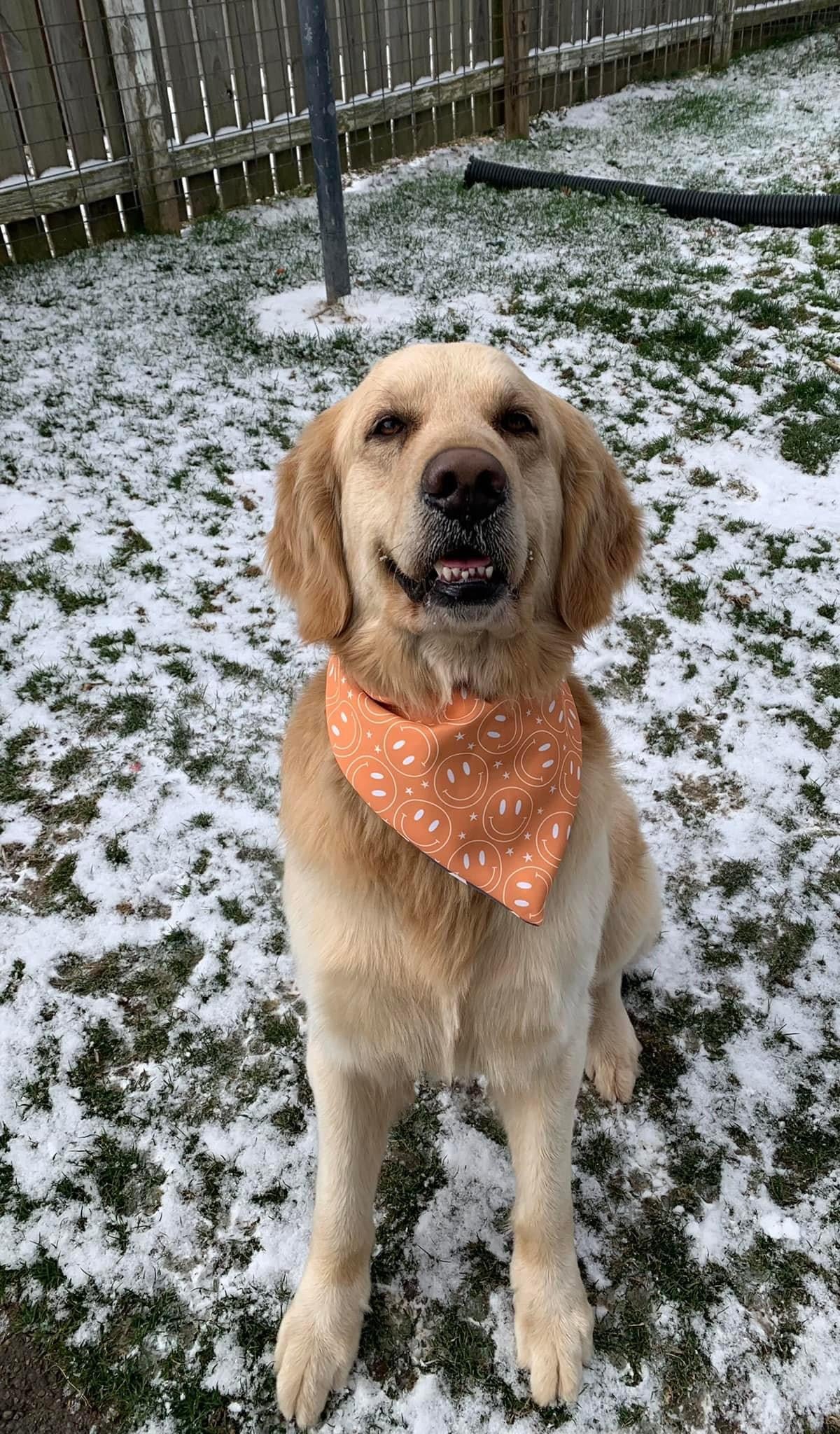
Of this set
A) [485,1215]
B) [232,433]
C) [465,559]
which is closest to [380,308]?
[232,433]

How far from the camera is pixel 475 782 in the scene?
167cm

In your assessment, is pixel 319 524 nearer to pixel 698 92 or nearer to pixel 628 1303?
pixel 628 1303

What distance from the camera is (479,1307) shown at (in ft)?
6.05

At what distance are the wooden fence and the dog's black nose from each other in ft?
18.0

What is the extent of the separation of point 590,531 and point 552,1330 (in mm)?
1605

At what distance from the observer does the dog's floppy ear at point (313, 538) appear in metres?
1.76

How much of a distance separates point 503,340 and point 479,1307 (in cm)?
469

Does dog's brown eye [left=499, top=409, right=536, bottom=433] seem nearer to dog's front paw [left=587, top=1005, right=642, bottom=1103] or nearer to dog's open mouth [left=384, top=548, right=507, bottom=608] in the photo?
dog's open mouth [left=384, top=548, right=507, bottom=608]

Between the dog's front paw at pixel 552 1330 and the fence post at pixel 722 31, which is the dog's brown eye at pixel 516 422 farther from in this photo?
the fence post at pixel 722 31

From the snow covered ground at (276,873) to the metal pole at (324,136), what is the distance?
362 millimetres

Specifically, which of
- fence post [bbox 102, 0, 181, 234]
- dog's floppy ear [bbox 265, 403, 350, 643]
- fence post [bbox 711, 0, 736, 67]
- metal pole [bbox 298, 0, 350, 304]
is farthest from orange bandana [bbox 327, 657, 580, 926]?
fence post [bbox 711, 0, 736, 67]

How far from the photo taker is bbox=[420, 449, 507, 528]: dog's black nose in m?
1.45

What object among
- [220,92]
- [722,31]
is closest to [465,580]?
[220,92]

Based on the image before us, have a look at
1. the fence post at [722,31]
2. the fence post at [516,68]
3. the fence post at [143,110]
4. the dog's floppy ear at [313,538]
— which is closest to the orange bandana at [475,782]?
the dog's floppy ear at [313,538]
